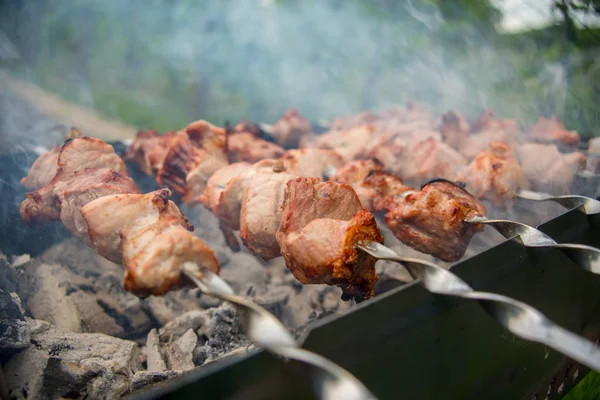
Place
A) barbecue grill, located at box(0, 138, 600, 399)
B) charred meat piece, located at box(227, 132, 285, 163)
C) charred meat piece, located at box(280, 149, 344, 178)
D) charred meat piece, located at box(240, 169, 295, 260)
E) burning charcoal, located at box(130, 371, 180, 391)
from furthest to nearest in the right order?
charred meat piece, located at box(227, 132, 285, 163)
charred meat piece, located at box(280, 149, 344, 178)
charred meat piece, located at box(240, 169, 295, 260)
burning charcoal, located at box(130, 371, 180, 391)
barbecue grill, located at box(0, 138, 600, 399)

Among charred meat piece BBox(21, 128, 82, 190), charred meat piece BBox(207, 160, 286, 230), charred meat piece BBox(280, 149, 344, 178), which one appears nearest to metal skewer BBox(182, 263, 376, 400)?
charred meat piece BBox(207, 160, 286, 230)

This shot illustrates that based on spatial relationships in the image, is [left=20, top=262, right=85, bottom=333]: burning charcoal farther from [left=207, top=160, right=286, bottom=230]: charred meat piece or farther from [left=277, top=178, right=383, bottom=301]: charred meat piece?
[left=277, top=178, right=383, bottom=301]: charred meat piece

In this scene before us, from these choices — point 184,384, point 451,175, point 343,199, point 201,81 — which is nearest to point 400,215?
point 343,199

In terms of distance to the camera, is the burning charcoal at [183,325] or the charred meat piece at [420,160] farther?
the charred meat piece at [420,160]

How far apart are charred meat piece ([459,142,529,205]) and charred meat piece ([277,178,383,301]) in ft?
3.81

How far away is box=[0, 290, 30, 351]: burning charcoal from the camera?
5.60 ft

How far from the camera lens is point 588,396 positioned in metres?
2.50

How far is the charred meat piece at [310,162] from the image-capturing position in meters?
2.59

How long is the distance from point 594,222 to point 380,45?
5.00 m

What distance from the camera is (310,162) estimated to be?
265cm

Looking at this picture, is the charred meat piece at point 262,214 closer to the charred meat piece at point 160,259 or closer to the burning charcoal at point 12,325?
the charred meat piece at point 160,259

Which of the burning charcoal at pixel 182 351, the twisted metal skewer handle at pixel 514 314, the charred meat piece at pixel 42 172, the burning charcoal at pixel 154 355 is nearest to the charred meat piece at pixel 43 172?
the charred meat piece at pixel 42 172

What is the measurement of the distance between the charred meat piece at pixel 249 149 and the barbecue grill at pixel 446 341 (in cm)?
139

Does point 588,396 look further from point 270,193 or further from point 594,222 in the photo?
point 270,193
